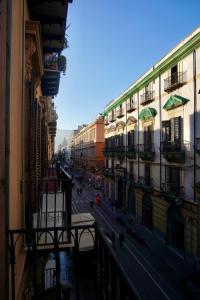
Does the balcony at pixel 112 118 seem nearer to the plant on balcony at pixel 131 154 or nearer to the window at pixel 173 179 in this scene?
the plant on balcony at pixel 131 154

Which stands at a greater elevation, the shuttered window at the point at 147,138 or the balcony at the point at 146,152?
the shuttered window at the point at 147,138

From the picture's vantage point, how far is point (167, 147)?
19047mm

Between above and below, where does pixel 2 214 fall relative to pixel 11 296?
above

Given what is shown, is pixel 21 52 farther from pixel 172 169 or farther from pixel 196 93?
pixel 172 169

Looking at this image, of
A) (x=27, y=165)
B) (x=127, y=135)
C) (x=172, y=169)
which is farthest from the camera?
(x=127, y=135)

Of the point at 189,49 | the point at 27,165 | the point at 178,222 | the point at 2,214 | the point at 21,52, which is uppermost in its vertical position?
the point at 189,49

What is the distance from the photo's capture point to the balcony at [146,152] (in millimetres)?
22141

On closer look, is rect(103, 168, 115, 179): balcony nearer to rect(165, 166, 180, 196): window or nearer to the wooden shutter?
rect(165, 166, 180, 196): window

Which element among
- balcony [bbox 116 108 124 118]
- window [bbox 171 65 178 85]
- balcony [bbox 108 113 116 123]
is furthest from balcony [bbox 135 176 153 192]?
balcony [bbox 108 113 116 123]

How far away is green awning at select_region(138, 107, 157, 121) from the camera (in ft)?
72.4

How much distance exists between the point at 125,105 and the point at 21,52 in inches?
1026

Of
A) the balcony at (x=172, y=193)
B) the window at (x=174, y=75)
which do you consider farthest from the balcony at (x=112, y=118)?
the balcony at (x=172, y=193)

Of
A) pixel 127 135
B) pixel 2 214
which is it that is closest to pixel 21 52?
pixel 2 214

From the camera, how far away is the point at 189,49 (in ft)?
55.4
